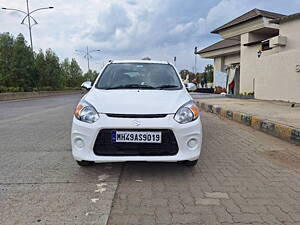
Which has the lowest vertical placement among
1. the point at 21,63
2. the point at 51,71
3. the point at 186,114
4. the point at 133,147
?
the point at 133,147

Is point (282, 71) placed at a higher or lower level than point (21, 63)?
lower

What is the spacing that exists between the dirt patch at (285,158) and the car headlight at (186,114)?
1.73 metres

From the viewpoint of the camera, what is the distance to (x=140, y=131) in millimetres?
3273

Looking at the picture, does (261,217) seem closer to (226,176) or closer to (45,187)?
(226,176)

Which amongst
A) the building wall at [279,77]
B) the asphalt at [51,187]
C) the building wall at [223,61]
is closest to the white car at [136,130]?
the asphalt at [51,187]

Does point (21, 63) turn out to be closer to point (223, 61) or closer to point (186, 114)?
point (223, 61)

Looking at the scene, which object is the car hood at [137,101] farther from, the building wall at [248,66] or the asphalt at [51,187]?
the building wall at [248,66]

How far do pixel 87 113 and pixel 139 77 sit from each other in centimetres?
135

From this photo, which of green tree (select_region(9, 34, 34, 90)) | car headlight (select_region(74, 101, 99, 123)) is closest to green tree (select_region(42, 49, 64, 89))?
green tree (select_region(9, 34, 34, 90))

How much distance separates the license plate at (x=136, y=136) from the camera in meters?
3.27

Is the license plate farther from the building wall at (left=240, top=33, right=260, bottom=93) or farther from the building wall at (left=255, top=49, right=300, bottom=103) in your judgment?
the building wall at (left=240, top=33, right=260, bottom=93)

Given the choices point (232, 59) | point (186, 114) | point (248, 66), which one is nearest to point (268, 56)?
point (248, 66)

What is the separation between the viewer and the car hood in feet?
11.0

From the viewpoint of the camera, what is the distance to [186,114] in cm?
350
